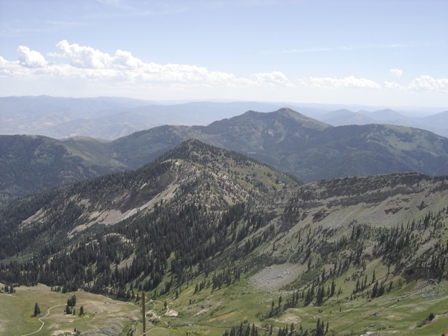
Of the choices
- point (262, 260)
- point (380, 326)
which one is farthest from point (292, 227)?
point (380, 326)

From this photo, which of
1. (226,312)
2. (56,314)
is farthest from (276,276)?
(56,314)

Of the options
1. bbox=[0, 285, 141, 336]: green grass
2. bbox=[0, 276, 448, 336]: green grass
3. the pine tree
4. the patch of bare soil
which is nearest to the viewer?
bbox=[0, 276, 448, 336]: green grass

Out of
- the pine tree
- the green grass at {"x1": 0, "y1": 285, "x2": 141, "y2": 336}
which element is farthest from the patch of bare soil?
the pine tree

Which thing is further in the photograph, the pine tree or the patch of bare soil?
the patch of bare soil

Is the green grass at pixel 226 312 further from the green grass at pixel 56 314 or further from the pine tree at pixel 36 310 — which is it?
the pine tree at pixel 36 310

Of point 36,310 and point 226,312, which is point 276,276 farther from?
point 36,310

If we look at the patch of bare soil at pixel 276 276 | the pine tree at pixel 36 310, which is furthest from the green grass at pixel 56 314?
the patch of bare soil at pixel 276 276

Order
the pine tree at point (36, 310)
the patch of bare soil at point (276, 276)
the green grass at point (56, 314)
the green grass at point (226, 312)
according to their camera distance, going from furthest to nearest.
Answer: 1. the patch of bare soil at point (276, 276)
2. the pine tree at point (36, 310)
3. the green grass at point (56, 314)
4. the green grass at point (226, 312)

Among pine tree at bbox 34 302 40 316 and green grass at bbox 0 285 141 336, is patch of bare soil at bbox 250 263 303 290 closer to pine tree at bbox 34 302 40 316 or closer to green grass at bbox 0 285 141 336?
green grass at bbox 0 285 141 336

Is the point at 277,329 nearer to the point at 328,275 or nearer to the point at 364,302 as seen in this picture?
the point at 364,302

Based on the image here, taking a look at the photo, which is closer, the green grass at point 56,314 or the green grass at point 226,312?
the green grass at point 226,312

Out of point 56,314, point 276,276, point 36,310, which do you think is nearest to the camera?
point 56,314

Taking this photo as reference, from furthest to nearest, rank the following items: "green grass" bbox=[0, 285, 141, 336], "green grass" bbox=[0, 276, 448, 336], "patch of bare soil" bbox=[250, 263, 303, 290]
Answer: "patch of bare soil" bbox=[250, 263, 303, 290] → "green grass" bbox=[0, 285, 141, 336] → "green grass" bbox=[0, 276, 448, 336]

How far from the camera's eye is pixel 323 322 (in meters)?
97.4
